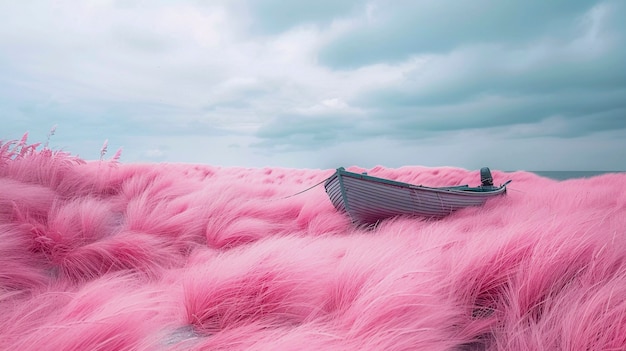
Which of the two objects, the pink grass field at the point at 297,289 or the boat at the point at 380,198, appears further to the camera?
the boat at the point at 380,198

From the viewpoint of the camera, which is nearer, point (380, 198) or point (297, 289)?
point (297, 289)

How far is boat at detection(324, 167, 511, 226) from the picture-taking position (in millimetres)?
4258

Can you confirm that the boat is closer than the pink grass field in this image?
No

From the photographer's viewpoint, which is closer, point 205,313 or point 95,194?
point 205,313

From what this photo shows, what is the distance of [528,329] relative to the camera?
4.62ft

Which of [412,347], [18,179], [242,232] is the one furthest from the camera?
[18,179]

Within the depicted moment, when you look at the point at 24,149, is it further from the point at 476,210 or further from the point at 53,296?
the point at 476,210

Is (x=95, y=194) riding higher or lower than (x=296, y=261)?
higher

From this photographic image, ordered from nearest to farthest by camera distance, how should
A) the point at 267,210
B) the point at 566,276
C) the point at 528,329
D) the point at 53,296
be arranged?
the point at 528,329
the point at 566,276
the point at 53,296
the point at 267,210

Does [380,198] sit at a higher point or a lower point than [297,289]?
higher

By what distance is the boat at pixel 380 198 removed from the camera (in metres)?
4.26

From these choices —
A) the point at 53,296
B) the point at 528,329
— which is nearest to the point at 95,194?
the point at 53,296

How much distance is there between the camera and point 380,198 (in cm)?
436

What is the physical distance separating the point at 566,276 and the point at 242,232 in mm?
2501
